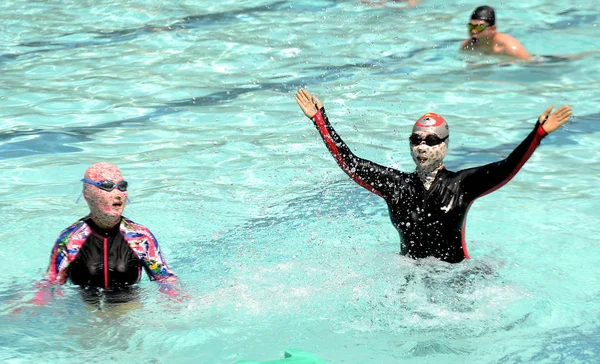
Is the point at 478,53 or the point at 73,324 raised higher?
the point at 478,53

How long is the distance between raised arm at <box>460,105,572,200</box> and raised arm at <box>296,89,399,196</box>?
475 mm

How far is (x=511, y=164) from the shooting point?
15.7ft

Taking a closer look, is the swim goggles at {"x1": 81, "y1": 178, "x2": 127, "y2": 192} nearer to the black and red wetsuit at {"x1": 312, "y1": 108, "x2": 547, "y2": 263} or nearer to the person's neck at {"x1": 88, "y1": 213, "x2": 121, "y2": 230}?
the person's neck at {"x1": 88, "y1": 213, "x2": 121, "y2": 230}

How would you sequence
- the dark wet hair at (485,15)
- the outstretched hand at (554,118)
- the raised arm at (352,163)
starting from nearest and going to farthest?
the outstretched hand at (554,118)
the raised arm at (352,163)
the dark wet hair at (485,15)

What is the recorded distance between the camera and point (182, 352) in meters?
4.89

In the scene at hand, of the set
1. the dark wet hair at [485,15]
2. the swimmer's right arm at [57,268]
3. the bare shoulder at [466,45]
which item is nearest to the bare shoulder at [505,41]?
the dark wet hair at [485,15]

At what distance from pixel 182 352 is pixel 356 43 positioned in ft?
25.5

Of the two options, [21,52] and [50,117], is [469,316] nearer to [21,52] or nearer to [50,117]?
[50,117]

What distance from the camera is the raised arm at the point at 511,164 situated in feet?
15.2

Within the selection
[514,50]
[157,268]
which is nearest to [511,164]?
[157,268]

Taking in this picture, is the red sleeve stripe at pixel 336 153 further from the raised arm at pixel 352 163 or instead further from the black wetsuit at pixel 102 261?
the black wetsuit at pixel 102 261

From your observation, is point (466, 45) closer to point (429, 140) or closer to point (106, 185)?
point (429, 140)

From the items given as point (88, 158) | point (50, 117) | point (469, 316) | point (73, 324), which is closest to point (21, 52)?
point (50, 117)

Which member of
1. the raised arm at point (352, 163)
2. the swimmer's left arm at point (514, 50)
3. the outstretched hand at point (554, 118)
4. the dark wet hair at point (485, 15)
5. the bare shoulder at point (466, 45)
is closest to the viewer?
the outstretched hand at point (554, 118)
